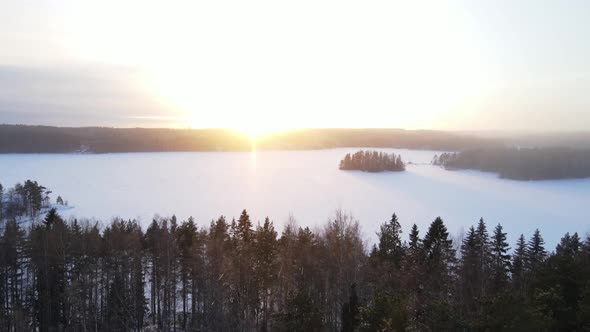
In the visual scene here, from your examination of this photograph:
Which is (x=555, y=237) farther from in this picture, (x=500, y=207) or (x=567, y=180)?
(x=567, y=180)

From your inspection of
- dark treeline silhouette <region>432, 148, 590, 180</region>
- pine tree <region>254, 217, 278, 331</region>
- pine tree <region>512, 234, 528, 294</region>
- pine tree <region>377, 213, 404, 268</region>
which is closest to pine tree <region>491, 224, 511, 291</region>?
pine tree <region>512, 234, 528, 294</region>

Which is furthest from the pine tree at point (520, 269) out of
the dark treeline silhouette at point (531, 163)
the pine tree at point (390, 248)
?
the dark treeline silhouette at point (531, 163)

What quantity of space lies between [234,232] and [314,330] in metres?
12.5

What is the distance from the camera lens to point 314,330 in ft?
33.2

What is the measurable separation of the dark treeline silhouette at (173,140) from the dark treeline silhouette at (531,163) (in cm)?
6840

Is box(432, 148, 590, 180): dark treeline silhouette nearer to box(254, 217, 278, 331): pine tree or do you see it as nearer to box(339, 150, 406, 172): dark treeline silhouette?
box(339, 150, 406, 172): dark treeline silhouette

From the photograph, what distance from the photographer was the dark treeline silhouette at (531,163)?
298 ft

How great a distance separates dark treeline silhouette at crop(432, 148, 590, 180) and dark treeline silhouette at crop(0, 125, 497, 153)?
6840 centimetres

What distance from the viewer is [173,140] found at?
15238 centimetres

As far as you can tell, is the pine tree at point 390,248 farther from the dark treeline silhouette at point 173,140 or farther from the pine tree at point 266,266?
the dark treeline silhouette at point 173,140

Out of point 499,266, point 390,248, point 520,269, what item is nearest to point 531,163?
point 520,269

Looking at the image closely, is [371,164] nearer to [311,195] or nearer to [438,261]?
[311,195]

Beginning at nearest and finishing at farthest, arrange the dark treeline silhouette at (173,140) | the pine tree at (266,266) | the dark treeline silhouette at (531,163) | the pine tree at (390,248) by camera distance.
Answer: the pine tree at (266,266)
the pine tree at (390,248)
the dark treeline silhouette at (531,163)
the dark treeline silhouette at (173,140)

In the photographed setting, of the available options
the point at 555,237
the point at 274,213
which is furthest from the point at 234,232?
the point at 555,237
